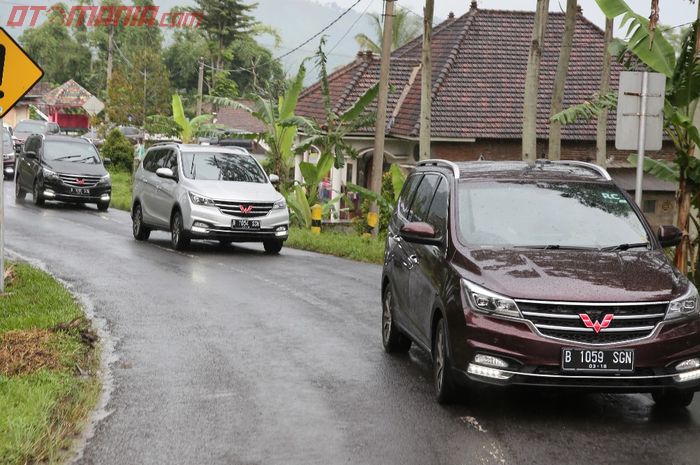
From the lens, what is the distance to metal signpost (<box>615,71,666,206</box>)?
1354 centimetres

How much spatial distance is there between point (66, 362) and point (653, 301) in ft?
16.0

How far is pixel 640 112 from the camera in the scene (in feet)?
44.8

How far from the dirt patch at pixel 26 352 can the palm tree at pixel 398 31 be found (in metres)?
58.7

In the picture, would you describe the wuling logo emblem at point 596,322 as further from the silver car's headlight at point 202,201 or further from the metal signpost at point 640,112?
the silver car's headlight at point 202,201

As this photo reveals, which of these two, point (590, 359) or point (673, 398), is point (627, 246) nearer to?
point (673, 398)

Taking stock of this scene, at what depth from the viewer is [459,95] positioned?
37062 millimetres

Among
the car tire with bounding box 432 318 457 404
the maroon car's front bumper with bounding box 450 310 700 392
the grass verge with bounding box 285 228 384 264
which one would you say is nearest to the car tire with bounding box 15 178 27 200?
the grass verge with bounding box 285 228 384 264

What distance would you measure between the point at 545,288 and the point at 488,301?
404 millimetres

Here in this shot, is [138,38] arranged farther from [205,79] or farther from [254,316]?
[254,316]

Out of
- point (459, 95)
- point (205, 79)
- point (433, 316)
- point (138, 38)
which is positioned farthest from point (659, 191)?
point (138, 38)

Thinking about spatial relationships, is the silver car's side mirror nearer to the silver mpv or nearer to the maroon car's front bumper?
the silver mpv

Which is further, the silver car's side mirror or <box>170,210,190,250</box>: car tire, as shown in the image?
the silver car's side mirror

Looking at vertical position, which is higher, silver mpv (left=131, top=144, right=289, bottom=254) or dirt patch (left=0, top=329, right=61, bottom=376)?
silver mpv (left=131, top=144, right=289, bottom=254)

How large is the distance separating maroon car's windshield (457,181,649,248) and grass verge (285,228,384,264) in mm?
11990
